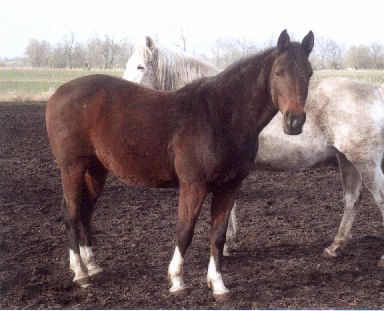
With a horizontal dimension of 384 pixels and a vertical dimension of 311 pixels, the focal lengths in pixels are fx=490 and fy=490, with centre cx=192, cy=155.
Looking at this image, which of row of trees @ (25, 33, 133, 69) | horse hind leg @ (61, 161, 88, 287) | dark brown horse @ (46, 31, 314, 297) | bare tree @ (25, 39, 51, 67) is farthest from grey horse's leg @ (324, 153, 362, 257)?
bare tree @ (25, 39, 51, 67)

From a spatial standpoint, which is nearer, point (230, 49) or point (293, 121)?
point (293, 121)

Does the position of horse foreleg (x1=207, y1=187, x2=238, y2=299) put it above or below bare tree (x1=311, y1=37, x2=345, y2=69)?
below

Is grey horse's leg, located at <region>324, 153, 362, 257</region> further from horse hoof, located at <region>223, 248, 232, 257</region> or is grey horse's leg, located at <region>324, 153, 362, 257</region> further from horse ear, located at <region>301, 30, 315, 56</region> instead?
horse ear, located at <region>301, 30, 315, 56</region>

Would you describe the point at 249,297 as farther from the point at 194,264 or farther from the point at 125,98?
the point at 125,98

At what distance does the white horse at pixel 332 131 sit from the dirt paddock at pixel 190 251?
1.32 feet

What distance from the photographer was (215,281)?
4.42 meters

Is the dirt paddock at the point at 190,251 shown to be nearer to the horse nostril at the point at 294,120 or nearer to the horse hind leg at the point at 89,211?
the horse hind leg at the point at 89,211

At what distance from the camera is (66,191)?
A: 4.74m

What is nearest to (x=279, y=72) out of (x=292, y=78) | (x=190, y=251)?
(x=292, y=78)

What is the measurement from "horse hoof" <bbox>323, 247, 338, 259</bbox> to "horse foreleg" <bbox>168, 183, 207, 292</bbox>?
1921mm

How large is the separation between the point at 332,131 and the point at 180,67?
6.20ft

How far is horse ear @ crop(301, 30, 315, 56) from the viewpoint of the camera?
3.82m

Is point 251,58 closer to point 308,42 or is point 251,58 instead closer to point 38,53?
point 308,42

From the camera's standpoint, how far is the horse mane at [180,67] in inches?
226
